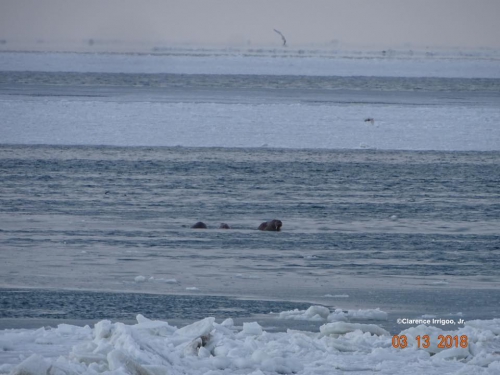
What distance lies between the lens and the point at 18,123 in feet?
74.7

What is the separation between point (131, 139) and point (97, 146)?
1216 mm

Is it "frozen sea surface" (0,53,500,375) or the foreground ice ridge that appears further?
"frozen sea surface" (0,53,500,375)

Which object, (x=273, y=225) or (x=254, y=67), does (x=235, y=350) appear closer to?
(x=273, y=225)

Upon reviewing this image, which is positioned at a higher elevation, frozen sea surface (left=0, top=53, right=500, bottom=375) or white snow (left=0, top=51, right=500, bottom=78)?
white snow (left=0, top=51, right=500, bottom=78)

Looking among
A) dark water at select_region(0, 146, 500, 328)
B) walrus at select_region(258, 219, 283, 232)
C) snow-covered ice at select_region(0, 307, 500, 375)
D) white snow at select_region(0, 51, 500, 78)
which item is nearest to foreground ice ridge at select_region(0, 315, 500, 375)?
snow-covered ice at select_region(0, 307, 500, 375)

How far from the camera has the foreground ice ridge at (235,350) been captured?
20.8 feet

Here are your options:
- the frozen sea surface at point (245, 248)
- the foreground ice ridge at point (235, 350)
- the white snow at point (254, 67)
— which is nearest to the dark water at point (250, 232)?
the frozen sea surface at point (245, 248)

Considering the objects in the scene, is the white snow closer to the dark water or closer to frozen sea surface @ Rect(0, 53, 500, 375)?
frozen sea surface @ Rect(0, 53, 500, 375)
